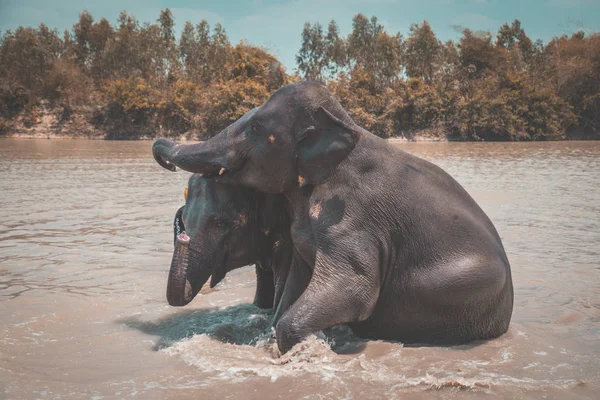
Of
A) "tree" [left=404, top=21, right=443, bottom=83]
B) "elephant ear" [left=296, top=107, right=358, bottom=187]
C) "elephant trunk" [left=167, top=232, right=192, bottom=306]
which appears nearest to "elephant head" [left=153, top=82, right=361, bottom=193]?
"elephant ear" [left=296, top=107, right=358, bottom=187]

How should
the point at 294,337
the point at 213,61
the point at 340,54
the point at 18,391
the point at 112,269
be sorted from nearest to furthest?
the point at 18,391
the point at 294,337
the point at 112,269
the point at 213,61
the point at 340,54

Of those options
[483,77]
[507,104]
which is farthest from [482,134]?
[483,77]

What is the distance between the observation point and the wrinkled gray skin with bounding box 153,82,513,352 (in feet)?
13.1

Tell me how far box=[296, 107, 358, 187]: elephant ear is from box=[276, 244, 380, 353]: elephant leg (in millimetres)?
573

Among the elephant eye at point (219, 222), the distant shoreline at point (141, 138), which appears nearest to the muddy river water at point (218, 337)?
A: the elephant eye at point (219, 222)

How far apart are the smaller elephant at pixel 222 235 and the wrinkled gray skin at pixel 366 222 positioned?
29 centimetres

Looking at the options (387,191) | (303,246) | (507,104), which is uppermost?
(507,104)

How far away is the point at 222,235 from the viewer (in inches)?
181

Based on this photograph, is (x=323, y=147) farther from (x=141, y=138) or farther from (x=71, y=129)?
(x=71, y=129)

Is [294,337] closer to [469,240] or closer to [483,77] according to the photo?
[469,240]

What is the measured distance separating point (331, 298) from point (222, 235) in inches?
44.8

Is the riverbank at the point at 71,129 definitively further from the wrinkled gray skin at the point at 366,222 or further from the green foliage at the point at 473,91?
the wrinkled gray skin at the point at 366,222

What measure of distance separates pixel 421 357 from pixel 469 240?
0.85m

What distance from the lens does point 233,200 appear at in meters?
4.56
